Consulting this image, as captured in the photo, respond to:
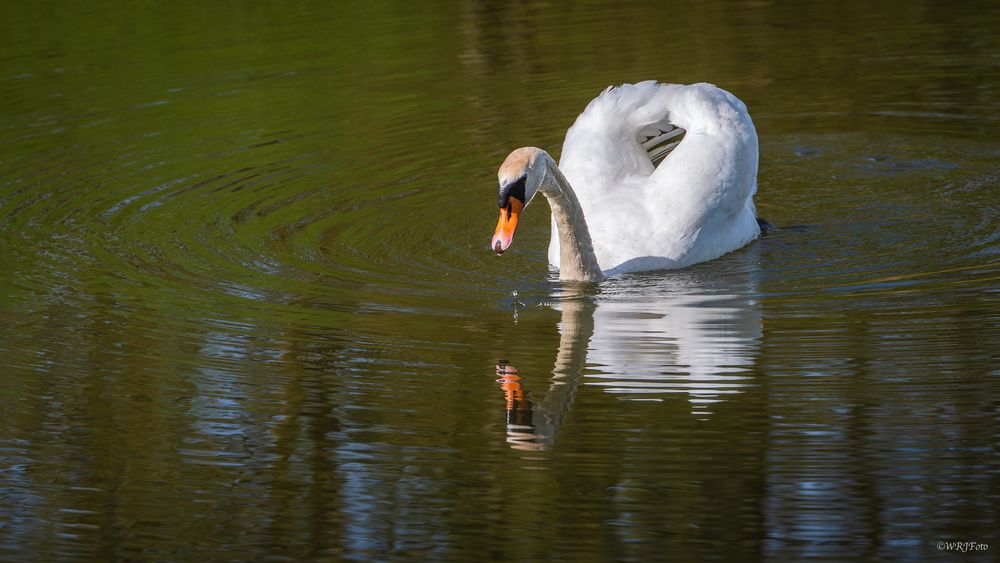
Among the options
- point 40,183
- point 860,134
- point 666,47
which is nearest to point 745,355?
point 860,134

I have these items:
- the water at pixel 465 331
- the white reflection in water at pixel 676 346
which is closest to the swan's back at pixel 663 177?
the water at pixel 465 331

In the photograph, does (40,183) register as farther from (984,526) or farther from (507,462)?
(984,526)

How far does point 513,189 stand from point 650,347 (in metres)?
1.12

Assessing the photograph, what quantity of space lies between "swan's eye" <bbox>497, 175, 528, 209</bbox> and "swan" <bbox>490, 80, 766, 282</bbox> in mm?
10

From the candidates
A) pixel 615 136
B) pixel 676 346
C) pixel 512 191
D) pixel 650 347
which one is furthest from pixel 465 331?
pixel 615 136

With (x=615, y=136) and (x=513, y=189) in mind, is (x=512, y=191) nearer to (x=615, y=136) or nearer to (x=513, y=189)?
(x=513, y=189)

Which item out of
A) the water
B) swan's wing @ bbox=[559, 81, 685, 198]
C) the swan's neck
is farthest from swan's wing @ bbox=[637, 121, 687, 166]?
the swan's neck

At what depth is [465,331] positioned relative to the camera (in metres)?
7.76

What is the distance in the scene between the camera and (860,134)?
11953 millimetres

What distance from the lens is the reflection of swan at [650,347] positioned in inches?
266

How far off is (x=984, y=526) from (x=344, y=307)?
3.75 m

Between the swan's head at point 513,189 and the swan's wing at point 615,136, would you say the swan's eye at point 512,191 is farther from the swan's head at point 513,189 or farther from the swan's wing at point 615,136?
the swan's wing at point 615,136

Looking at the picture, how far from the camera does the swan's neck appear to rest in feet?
27.9

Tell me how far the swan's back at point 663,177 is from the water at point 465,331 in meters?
0.22
